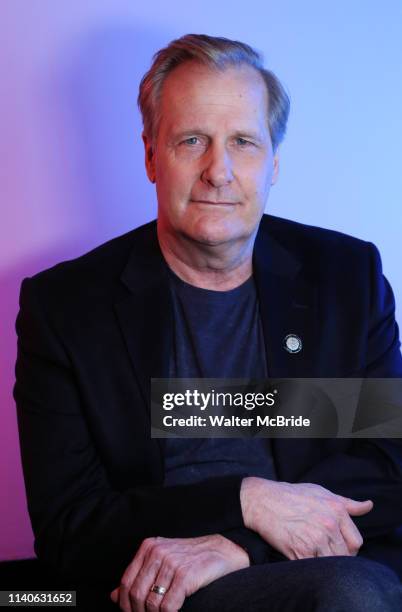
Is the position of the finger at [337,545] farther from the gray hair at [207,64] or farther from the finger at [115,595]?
the gray hair at [207,64]

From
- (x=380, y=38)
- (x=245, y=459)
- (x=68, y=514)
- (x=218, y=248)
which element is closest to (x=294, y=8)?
(x=380, y=38)

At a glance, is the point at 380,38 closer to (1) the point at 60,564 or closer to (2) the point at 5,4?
(2) the point at 5,4

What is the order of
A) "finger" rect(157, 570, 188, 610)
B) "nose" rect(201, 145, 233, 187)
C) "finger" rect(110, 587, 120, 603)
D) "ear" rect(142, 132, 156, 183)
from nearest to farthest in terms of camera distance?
"finger" rect(157, 570, 188, 610)
"finger" rect(110, 587, 120, 603)
"nose" rect(201, 145, 233, 187)
"ear" rect(142, 132, 156, 183)

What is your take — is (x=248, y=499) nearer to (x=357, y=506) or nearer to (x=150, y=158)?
(x=357, y=506)

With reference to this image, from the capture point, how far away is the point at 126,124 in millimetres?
2615

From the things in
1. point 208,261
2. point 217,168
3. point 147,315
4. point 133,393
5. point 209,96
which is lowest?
point 133,393

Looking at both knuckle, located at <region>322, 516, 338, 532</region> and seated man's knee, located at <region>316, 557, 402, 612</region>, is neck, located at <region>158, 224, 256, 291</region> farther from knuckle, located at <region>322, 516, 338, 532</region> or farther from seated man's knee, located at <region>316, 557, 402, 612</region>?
seated man's knee, located at <region>316, 557, 402, 612</region>

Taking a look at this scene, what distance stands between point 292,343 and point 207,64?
2.04ft

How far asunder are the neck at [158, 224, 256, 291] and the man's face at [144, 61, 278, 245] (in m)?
0.03

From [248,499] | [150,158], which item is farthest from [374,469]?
[150,158]

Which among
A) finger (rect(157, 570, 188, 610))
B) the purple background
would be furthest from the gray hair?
finger (rect(157, 570, 188, 610))

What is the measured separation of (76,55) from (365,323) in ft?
3.65

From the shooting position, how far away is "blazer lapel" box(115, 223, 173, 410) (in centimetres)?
196

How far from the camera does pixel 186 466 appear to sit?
1.98 metres
